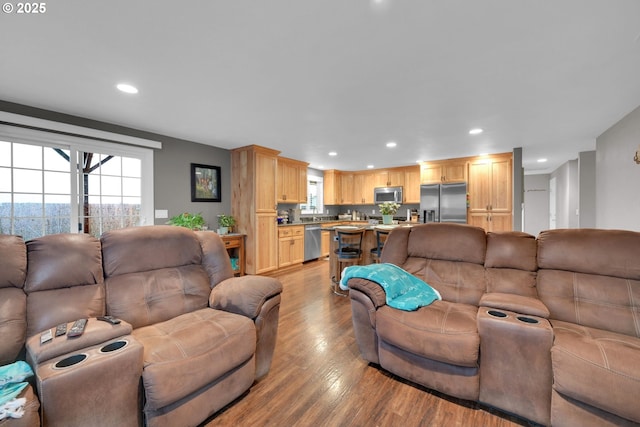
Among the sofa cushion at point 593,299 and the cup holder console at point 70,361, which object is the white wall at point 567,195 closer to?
the sofa cushion at point 593,299

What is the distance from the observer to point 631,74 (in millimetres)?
2172

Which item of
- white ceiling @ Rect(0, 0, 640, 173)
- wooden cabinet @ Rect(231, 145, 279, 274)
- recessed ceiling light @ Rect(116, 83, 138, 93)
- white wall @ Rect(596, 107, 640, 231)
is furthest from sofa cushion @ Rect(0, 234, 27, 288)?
white wall @ Rect(596, 107, 640, 231)

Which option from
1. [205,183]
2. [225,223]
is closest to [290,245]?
[225,223]

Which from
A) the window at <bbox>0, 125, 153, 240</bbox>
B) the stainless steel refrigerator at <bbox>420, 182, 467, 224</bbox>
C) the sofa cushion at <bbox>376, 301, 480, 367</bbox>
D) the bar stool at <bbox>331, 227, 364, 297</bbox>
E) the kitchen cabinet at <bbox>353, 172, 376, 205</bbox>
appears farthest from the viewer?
the kitchen cabinet at <bbox>353, 172, 376, 205</bbox>

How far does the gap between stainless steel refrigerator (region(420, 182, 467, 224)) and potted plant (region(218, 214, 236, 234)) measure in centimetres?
419

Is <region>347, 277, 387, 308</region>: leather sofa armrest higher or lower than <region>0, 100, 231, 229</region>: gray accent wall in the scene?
lower

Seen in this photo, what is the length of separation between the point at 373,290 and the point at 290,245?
150 inches

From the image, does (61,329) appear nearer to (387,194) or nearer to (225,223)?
(225,223)

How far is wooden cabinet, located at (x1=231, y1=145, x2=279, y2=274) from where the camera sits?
185 inches

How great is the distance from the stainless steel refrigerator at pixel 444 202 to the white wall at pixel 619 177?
1.96 m

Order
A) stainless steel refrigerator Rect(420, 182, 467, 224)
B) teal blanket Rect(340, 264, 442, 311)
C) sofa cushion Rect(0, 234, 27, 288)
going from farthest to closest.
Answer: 1. stainless steel refrigerator Rect(420, 182, 467, 224)
2. teal blanket Rect(340, 264, 442, 311)
3. sofa cushion Rect(0, 234, 27, 288)

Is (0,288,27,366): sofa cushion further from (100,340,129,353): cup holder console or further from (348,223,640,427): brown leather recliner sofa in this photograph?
(348,223,640,427): brown leather recliner sofa

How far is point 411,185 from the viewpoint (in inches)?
262

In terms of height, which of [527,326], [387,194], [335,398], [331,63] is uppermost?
[331,63]
